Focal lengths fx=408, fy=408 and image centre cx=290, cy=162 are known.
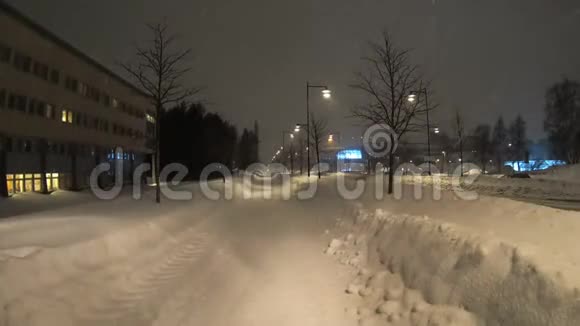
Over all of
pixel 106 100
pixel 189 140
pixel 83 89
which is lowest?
pixel 189 140

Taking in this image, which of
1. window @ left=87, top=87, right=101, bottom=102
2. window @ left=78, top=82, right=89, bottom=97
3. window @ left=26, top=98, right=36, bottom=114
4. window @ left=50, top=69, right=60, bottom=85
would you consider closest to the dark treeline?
window @ left=87, top=87, right=101, bottom=102

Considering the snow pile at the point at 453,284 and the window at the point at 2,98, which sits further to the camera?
the window at the point at 2,98

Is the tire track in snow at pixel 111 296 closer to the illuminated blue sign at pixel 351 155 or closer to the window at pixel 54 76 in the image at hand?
the window at pixel 54 76

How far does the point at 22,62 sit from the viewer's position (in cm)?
2650

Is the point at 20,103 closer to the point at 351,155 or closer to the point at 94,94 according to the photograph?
the point at 94,94

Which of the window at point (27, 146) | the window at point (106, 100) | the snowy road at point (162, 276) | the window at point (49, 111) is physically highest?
the window at point (106, 100)

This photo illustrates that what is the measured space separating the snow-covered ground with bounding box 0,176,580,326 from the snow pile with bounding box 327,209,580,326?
0.05ft

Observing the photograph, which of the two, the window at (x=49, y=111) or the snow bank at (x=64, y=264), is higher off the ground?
the window at (x=49, y=111)

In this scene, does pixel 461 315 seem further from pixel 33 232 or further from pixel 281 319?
pixel 33 232

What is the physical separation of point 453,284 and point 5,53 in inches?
1129

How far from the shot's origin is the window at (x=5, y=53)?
964 inches

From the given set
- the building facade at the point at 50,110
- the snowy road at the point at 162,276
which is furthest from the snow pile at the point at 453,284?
the building facade at the point at 50,110

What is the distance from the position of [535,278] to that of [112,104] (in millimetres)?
43188

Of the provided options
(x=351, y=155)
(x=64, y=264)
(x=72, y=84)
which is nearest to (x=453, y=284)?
(x=64, y=264)
